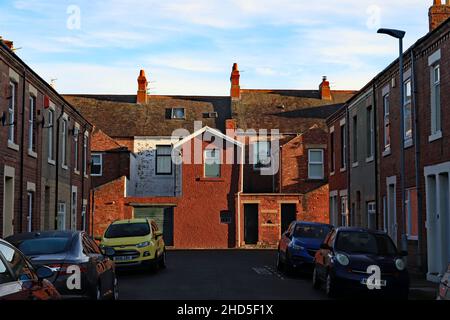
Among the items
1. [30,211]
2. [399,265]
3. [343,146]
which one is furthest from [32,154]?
[343,146]

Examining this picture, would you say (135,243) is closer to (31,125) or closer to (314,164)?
(31,125)

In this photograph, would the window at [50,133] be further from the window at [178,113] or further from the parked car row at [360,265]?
the window at [178,113]

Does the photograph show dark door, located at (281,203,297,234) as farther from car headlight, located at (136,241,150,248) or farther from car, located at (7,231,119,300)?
car, located at (7,231,119,300)

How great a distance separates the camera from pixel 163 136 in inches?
1980

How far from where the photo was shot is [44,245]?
41.2 ft

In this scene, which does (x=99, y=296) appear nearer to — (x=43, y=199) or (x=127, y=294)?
(x=127, y=294)

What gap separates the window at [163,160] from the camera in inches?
1980

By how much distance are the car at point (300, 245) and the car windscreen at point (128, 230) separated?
4600mm

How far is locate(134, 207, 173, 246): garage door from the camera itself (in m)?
44.4

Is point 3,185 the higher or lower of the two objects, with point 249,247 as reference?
higher

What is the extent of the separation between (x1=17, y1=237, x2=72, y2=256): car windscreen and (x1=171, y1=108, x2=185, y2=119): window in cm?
3962

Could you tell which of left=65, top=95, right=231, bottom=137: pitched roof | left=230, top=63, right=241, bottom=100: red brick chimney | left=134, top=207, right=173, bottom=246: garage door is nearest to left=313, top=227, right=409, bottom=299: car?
left=134, top=207, right=173, bottom=246: garage door
